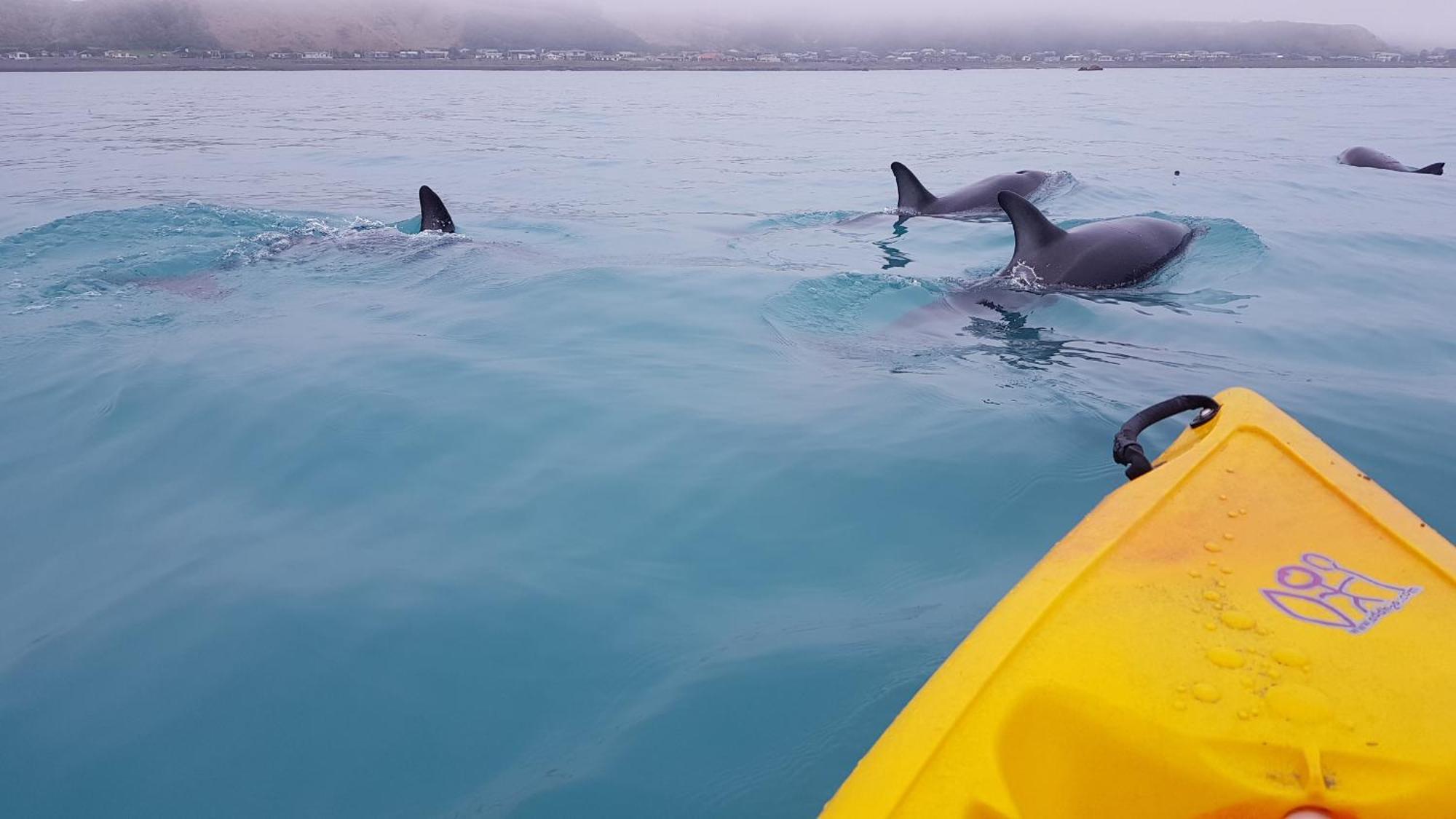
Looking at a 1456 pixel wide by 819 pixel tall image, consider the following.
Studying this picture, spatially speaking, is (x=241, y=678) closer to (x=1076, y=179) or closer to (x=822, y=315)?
(x=822, y=315)

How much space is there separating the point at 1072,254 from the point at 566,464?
16.7 ft

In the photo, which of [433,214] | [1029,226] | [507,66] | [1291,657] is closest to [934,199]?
[1029,226]

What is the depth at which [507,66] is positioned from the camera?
278ft

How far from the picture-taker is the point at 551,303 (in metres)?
8.08

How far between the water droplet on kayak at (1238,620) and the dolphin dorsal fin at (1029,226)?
604 cm

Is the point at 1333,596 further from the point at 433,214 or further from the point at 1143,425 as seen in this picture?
the point at 433,214

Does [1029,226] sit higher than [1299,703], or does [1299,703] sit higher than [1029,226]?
[1029,226]

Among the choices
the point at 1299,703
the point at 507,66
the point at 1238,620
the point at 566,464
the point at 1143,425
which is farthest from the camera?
the point at 507,66

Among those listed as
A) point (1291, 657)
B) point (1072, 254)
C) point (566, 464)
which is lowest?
point (566, 464)

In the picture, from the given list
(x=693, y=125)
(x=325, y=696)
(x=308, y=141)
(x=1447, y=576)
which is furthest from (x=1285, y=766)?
(x=693, y=125)

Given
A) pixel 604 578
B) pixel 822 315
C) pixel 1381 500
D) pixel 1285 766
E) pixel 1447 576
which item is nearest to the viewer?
pixel 1285 766

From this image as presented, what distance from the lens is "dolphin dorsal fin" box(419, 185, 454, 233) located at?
10.3m

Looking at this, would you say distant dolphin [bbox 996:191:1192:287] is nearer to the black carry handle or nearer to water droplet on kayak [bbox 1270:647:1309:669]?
the black carry handle

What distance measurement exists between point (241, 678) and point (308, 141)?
2202 cm
